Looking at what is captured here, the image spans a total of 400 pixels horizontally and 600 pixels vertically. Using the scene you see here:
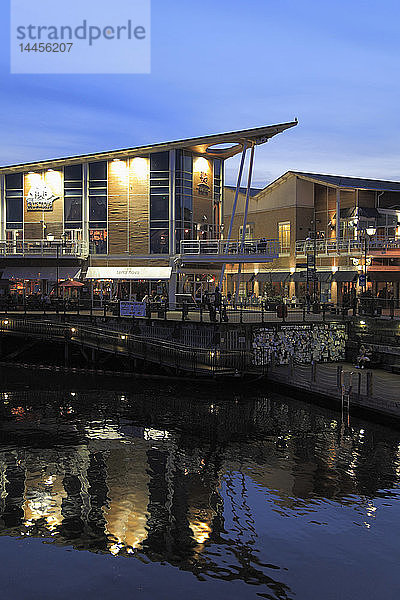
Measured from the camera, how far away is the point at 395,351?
123 ft

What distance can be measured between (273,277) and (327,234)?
24.6ft

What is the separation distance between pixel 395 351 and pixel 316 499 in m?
18.9

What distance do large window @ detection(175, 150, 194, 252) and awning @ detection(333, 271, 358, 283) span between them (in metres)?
14.8

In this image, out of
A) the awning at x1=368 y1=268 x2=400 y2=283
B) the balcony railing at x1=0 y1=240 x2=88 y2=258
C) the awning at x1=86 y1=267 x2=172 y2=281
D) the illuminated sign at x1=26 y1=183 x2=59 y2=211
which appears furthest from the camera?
the illuminated sign at x1=26 y1=183 x2=59 y2=211

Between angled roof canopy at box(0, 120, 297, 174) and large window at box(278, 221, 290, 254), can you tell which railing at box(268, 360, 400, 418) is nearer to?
angled roof canopy at box(0, 120, 297, 174)

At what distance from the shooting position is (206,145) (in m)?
55.6

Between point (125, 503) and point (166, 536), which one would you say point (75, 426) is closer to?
point (125, 503)

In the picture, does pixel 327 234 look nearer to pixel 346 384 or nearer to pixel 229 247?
pixel 229 247

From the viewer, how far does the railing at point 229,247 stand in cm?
5250

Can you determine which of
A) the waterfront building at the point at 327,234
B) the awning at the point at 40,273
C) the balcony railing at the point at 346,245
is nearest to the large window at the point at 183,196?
the awning at the point at 40,273

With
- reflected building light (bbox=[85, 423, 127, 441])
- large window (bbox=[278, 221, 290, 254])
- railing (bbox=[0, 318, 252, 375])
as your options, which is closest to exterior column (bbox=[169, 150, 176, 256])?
railing (bbox=[0, 318, 252, 375])

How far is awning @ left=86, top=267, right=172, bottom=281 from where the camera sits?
55469 millimetres

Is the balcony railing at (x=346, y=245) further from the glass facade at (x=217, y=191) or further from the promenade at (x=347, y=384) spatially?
the promenade at (x=347, y=384)

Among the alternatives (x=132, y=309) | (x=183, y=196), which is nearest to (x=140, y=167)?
(x=183, y=196)
